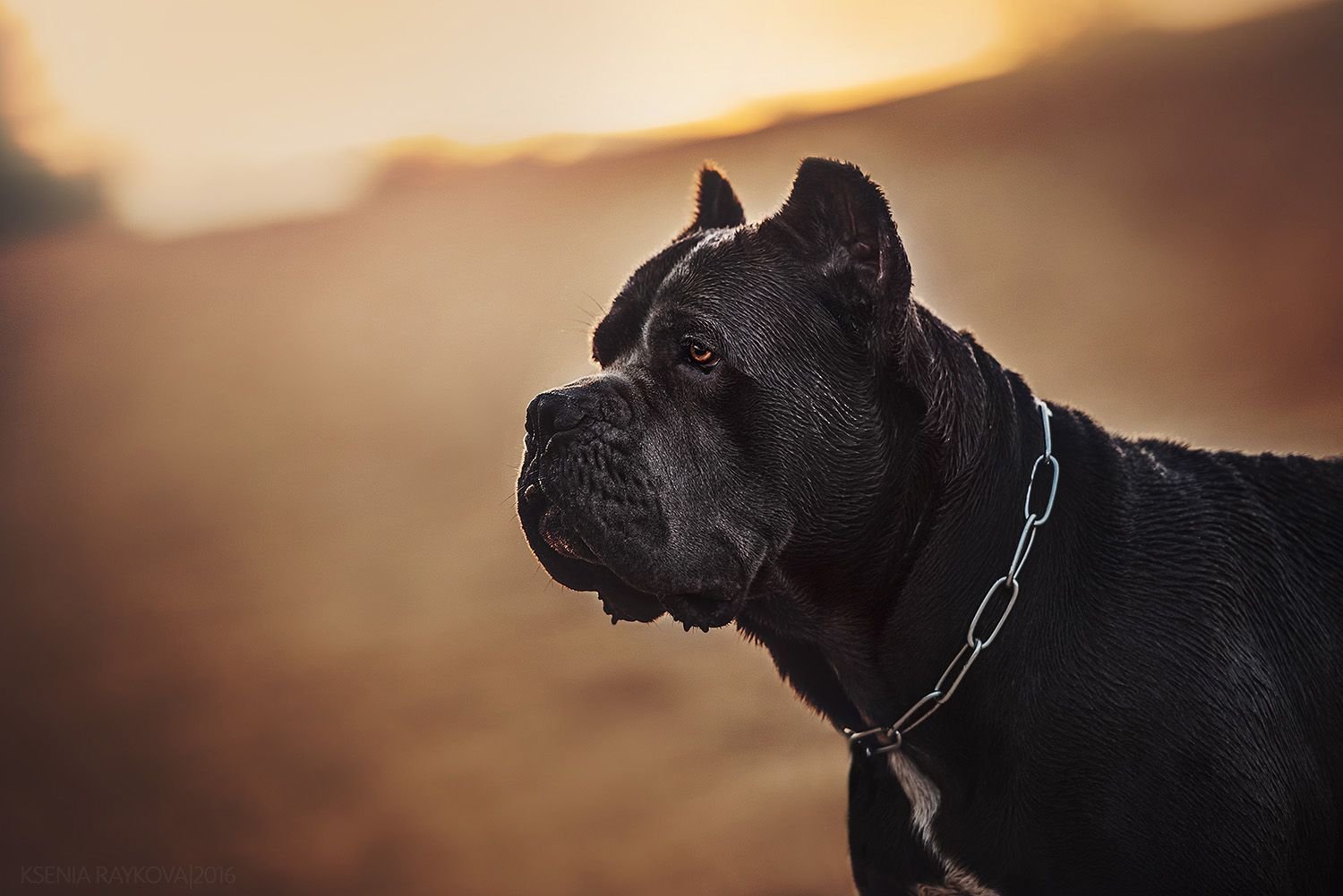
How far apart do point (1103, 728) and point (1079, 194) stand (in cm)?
569

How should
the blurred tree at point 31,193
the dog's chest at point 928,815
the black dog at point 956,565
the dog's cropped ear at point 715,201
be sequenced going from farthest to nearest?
the blurred tree at point 31,193
the dog's cropped ear at point 715,201
the dog's chest at point 928,815
the black dog at point 956,565

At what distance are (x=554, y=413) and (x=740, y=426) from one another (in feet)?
1.06

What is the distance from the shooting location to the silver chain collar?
2.00m

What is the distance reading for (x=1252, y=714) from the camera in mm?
1890

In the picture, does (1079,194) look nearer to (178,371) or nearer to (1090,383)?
(1090,383)

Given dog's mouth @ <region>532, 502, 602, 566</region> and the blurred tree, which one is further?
the blurred tree

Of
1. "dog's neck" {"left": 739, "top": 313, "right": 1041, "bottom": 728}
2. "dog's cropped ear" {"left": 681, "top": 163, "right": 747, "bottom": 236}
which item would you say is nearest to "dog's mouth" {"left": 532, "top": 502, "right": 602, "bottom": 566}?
"dog's neck" {"left": 739, "top": 313, "right": 1041, "bottom": 728}

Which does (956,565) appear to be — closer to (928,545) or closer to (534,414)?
(928,545)

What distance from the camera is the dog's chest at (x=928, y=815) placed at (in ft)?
6.52

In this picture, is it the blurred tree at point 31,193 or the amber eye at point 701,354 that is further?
the blurred tree at point 31,193

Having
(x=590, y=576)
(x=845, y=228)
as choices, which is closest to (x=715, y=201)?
(x=845, y=228)

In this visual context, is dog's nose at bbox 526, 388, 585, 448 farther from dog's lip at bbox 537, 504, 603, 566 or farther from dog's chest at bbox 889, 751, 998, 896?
dog's chest at bbox 889, 751, 998, 896

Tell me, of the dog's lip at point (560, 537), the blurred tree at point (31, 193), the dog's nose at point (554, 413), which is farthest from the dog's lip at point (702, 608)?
the blurred tree at point (31, 193)

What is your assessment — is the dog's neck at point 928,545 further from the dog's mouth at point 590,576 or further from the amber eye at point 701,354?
the amber eye at point 701,354
